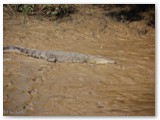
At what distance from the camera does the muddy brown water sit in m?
3.02

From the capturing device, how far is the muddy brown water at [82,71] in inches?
119

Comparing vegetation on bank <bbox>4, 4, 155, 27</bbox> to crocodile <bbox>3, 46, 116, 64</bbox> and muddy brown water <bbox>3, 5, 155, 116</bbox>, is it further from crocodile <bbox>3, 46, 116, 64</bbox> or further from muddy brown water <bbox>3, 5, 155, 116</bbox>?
crocodile <bbox>3, 46, 116, 64</bbox>

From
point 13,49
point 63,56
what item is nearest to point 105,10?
point 63,56

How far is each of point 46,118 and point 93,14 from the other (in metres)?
1.50

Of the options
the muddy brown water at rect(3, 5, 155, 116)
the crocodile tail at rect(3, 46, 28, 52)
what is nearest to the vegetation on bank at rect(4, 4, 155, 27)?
the muddy brown water at rect(3, 5, 155, 116)

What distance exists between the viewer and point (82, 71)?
3.41 metres

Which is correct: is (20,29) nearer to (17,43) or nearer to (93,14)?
(17,43)

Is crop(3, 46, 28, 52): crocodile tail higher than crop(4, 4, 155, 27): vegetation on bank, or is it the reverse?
crop(4, 4, 155, 27): vegetation on bank

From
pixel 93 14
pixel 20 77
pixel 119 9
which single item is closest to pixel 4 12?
pixel 20 77

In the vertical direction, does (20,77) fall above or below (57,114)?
above

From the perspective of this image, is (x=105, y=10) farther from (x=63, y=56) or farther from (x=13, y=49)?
(x=13, y=49)

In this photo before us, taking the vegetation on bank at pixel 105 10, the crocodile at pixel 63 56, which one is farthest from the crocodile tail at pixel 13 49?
the vegetation on bank at pixel 105 10

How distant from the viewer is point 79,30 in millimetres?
3736

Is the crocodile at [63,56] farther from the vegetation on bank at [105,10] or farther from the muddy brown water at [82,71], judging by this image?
the vegetation on bank at [105,10]
